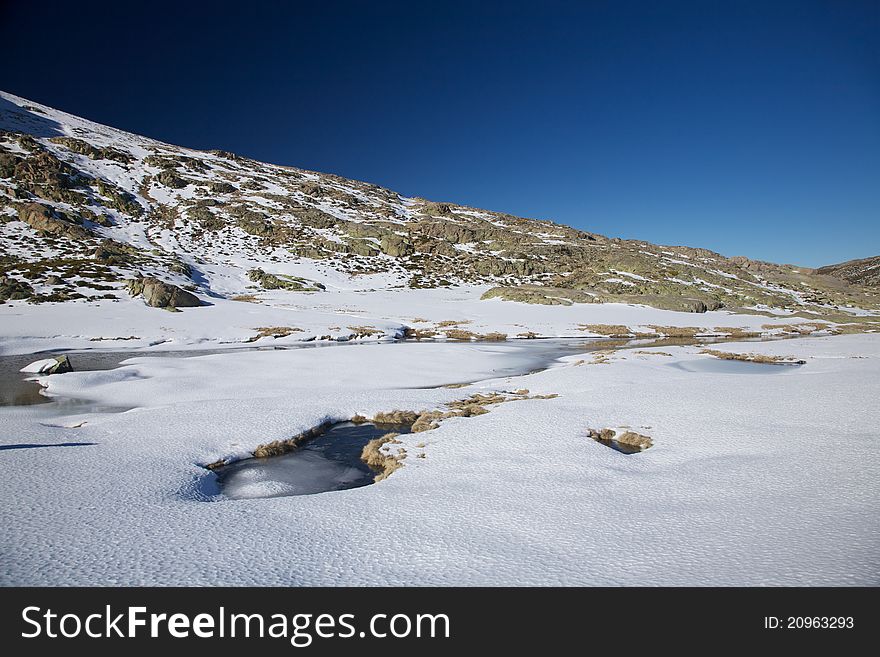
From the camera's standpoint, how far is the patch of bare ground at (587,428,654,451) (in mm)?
8656

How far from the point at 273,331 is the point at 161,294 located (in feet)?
47.1

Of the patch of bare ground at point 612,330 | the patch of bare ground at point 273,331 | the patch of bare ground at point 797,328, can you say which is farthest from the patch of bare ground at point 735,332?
the patch of bare ground at point 273,331

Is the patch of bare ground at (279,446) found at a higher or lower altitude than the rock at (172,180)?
lower

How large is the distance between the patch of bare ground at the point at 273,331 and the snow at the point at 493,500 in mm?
19452

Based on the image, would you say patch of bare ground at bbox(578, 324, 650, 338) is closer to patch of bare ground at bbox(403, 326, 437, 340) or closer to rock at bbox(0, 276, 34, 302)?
patch of bare ground at bbox(403, 326, 437, 340)

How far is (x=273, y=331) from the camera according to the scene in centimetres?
3309

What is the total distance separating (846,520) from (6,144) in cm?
13654

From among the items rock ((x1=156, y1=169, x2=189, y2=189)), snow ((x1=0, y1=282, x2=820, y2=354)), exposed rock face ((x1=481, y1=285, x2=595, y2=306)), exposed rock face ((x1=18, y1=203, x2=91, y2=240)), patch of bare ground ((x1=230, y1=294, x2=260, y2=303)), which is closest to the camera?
snow ((x1=0, y1=282, x2=820, y2=354))

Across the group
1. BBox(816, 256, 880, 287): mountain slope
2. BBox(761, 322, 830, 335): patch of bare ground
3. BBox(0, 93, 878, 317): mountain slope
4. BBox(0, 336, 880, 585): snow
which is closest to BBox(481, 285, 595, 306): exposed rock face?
BBox(0, 93, 878, 317): mountain slope

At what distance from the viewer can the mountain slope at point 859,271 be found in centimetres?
14966

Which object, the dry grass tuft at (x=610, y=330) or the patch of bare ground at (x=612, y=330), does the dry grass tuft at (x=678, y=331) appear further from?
the dry grass tuft at (x=610, y=330)

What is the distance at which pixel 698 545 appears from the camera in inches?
170

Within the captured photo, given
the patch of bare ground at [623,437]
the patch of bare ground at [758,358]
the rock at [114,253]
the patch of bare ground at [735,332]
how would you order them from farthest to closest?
1. the rock at [114,253]
2. the patch of bare ground at [735,332]
3. the patch of bare ground at [758,358]
4. the patch of bare ground at [623,437]

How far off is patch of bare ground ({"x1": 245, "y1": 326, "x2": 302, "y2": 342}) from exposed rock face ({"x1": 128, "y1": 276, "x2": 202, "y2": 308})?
1158cm
